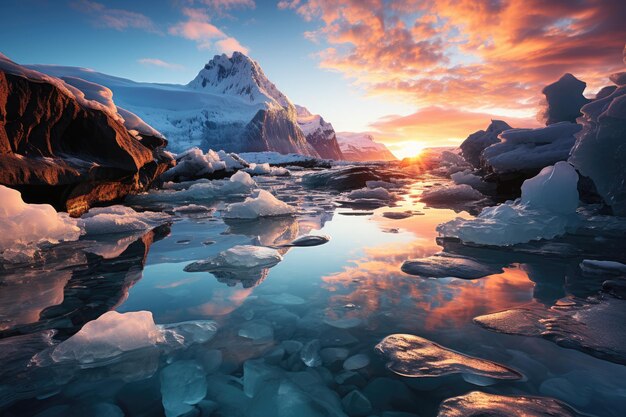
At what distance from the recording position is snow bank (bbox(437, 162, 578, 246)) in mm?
4047

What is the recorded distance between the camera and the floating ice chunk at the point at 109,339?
5.34 ft

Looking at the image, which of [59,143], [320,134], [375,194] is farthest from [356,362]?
[320,134]

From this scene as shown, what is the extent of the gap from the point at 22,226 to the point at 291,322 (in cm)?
316

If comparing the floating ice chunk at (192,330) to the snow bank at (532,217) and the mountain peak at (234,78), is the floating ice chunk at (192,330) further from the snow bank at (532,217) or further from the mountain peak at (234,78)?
the mountain peak at (234,78)

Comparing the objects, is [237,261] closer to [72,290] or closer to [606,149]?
[72,290]

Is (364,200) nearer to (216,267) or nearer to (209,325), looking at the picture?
(216,267)

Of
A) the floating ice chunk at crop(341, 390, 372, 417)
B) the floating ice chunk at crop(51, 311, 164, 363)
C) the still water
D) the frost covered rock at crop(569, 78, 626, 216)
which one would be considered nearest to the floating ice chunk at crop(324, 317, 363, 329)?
the still water

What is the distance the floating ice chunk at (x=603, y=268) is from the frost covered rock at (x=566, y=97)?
11281mm

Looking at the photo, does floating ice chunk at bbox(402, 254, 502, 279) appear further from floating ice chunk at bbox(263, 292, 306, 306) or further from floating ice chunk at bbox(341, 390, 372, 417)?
floating ice chunk at bbox(341, 390, 372, 417)

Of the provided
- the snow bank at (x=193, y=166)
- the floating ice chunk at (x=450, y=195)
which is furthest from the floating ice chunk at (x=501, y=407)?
the snow bank at (x=193, y=166)

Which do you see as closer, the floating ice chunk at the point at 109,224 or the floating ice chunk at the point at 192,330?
the floating ice chunk at the point at 192,330

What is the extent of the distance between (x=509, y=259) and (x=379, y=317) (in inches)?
84.7

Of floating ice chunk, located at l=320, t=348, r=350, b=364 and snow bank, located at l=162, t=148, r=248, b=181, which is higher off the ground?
snow bank, located at l=162, t=148, r=248, b=181

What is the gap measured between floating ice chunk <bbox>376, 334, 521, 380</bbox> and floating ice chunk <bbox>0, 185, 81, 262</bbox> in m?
3.70
